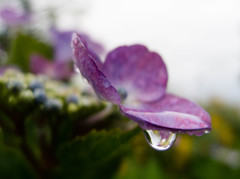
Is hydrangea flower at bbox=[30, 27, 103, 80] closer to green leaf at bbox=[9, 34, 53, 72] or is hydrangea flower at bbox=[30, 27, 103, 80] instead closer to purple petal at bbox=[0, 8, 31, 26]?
green leaf at bbox=[9, 34, 53, 72]

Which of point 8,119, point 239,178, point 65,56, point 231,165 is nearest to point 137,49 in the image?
point 8,119

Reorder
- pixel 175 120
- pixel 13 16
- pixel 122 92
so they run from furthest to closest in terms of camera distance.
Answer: pixel 13 16 → pixel 122 92 → pixel 175 120

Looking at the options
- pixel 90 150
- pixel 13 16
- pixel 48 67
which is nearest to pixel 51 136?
pixel 90 150

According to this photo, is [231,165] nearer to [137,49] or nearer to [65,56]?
[65,56]

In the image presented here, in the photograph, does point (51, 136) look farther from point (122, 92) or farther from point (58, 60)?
point (58, 60)

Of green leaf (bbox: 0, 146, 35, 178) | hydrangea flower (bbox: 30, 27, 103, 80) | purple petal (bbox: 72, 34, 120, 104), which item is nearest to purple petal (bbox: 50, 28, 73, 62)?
hydrangea flower (bbox: 30, 27, 103, 80)

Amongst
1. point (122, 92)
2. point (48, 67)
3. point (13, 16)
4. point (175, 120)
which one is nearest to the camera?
point (175, 120)
